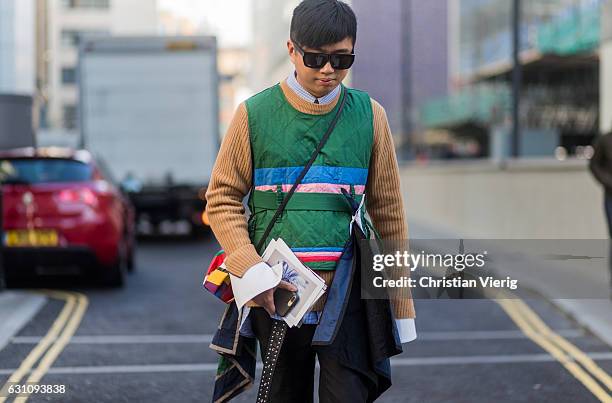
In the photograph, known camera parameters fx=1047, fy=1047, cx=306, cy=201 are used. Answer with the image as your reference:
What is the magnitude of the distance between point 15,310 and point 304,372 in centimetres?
661

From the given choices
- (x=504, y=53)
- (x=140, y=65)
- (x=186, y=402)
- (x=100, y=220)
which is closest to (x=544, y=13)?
(x=504, y=53)

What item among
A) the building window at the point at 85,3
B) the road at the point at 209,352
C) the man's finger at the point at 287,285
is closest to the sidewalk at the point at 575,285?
the road at the point at 209,352

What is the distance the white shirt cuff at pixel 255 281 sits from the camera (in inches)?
123

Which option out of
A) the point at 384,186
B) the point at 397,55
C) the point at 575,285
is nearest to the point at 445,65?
the point at 397,55

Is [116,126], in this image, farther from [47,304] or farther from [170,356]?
[170,356]

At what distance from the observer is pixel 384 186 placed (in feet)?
11.3

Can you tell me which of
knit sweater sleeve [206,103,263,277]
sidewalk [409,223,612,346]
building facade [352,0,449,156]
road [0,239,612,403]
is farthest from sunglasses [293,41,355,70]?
building facade [352,0,449,156]

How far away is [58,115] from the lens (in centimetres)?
8212

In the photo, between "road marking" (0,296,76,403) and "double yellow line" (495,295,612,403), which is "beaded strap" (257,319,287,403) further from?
"road marking" (0,296,76,403)

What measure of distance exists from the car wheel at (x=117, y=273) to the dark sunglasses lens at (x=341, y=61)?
817 centimetres

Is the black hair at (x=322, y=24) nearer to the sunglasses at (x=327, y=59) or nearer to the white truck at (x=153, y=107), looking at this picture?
the sunglasses at (x=327, y=59)

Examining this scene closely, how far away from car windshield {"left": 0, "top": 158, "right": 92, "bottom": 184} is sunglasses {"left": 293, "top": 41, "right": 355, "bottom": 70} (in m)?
7.97

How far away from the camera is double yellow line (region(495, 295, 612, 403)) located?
21.0 ft

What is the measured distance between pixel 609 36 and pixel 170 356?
1633cm
